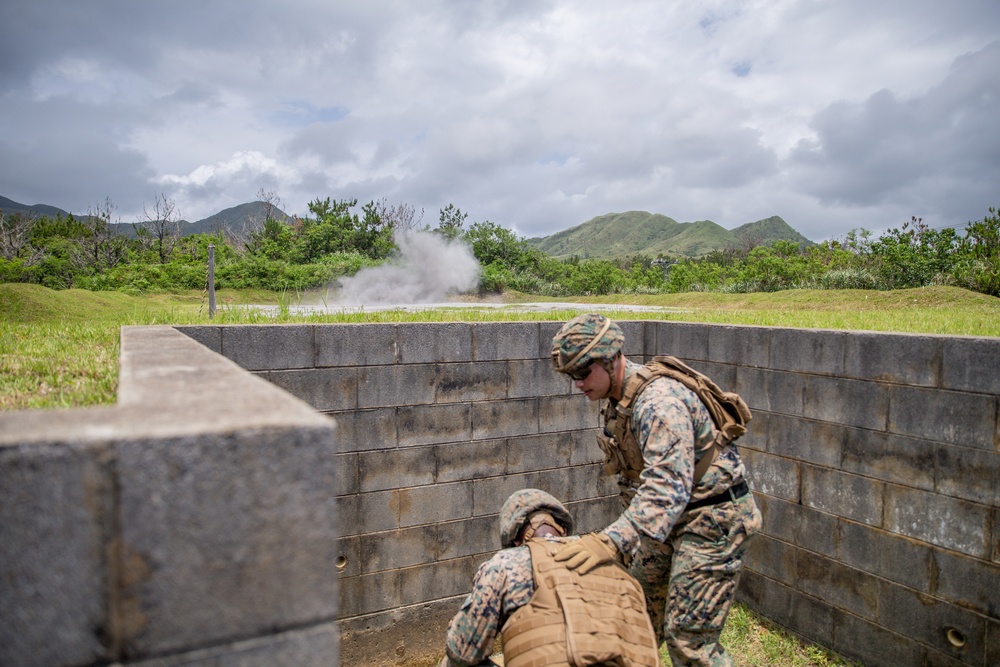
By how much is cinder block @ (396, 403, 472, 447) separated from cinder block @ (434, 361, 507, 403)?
8 centimetres

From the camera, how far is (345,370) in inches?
197

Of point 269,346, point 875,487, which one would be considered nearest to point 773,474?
point 875,487

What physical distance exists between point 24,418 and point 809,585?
518 cm

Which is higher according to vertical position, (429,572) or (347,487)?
(347,487)

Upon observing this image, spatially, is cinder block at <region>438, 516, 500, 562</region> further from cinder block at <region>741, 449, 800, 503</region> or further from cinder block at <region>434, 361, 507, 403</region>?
cinder block at <region>741, 449, 800, 503</region>

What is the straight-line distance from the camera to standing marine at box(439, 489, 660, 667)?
2.37 metres

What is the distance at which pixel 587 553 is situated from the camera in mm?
2580

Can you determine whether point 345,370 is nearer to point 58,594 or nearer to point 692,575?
point 692,575

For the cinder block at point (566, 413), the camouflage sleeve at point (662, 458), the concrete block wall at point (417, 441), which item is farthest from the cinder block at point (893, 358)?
the concrete block wall at point (417, 441)

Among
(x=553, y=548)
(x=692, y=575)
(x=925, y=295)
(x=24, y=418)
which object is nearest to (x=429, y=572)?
(x=692, y=575)

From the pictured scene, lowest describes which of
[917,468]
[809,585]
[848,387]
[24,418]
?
[809,585]

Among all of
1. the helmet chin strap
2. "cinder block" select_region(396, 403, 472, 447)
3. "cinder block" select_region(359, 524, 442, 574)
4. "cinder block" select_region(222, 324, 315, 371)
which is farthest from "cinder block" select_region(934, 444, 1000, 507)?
"cinder block" select_region(222, 324, 315, 371)

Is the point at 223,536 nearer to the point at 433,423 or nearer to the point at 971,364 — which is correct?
the point at 433,423

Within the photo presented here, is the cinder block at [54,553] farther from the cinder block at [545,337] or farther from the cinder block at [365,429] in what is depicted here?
the cinder block at [545,337]
